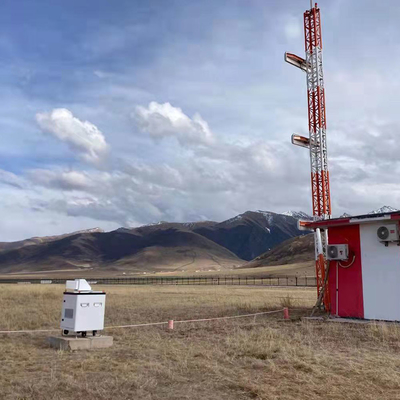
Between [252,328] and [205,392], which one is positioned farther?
[252,328]

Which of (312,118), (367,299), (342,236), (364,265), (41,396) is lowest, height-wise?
(41,396)

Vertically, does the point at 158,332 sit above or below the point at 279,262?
below

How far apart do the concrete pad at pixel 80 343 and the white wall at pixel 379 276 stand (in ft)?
30.6

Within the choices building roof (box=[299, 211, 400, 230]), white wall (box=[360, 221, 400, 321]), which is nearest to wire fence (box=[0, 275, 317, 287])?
building roof (box=[299, 211, 400, 230])

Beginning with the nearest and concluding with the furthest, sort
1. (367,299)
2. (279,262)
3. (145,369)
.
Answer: (145,369) → (367,299) → (279,262)

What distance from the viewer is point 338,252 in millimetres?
17219

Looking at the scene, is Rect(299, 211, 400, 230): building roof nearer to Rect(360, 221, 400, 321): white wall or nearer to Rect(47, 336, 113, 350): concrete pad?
Rect(360, 221, 400, 321): white wall

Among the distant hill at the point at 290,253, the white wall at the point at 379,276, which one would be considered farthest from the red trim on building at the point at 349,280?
the distant hill at the point at 290,253

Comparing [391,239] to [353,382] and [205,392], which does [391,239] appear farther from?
[205,392]

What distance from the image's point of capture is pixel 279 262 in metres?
143

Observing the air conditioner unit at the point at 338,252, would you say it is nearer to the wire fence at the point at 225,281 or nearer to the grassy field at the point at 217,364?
the grassy field at the point at 217,364

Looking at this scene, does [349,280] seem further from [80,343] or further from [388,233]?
[80,343]

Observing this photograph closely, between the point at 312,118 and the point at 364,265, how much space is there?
950cm

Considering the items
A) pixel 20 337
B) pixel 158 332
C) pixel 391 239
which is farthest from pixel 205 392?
pixel 391 239
